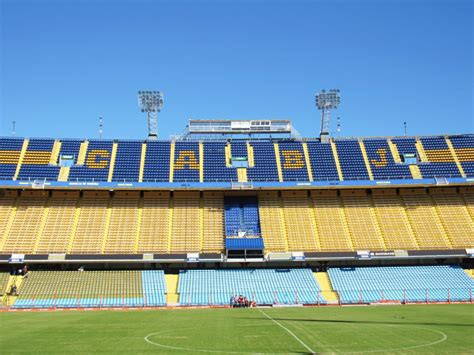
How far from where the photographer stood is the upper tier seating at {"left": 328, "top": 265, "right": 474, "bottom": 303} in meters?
52.2

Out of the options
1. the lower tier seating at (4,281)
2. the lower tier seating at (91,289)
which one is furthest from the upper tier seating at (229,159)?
the lower tier seating at (91,289)

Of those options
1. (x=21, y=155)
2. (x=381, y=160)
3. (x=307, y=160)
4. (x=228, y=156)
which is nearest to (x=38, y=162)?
(x=21, y=155)

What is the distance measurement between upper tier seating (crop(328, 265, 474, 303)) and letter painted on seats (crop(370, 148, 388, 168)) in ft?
53.9

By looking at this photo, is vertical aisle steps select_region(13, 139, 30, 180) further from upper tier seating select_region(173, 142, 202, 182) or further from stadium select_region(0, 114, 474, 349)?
upper tier seating select_region(173, 142, 202, 182)

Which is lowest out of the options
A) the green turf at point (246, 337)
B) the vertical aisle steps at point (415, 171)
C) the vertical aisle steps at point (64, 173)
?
the green turf at point (246, 337)

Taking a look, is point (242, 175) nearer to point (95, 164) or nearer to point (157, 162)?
point (157, 162)

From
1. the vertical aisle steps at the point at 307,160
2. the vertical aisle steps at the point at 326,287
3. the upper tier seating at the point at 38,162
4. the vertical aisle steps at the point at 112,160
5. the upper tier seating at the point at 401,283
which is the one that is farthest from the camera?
the vertical aisle steps at the point at 307,160

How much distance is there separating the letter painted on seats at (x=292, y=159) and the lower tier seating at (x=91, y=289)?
25667 millimetres

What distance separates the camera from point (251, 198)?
2665 inches

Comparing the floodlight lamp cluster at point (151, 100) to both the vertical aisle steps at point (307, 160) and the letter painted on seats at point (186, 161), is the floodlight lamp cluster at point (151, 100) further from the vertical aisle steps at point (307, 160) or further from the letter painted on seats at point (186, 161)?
the vertical aisle steps at point (307, 160)

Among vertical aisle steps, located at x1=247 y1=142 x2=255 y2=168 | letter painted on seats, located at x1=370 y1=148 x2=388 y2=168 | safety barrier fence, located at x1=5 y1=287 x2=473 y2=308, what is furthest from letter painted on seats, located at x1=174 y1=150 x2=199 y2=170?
letter painted on seats, located at x1=370 y1=148 x2=388 y2=168

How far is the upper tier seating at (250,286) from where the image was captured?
5225 centimetres

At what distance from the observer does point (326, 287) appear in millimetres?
55844

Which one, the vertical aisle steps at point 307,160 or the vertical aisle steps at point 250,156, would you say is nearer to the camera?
the vertical aisle steps at point 307,160
